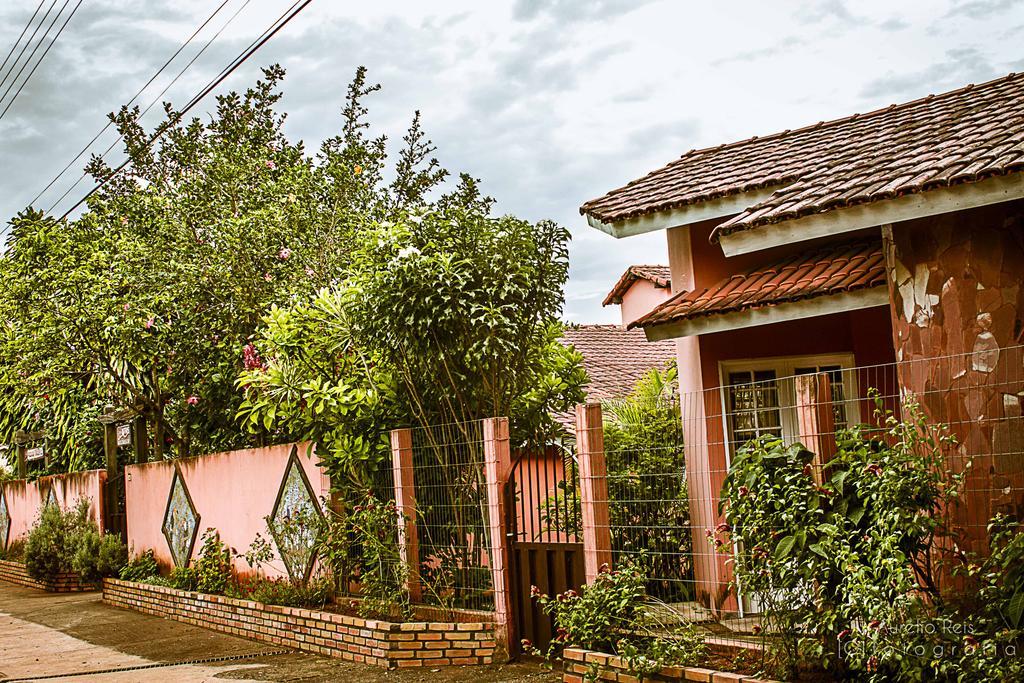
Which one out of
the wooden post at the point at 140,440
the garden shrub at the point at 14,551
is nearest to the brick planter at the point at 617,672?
the wooden post at the point at 140,440

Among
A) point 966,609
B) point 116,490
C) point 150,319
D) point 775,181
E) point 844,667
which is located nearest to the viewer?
point 966,609

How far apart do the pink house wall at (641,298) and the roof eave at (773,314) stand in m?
14.0

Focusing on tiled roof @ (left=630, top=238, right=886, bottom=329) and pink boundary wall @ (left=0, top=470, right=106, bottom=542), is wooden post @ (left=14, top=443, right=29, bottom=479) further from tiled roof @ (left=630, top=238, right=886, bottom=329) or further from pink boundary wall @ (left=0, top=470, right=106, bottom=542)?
tiled roof @ (left=630, top=238, right=886, bottom=329)

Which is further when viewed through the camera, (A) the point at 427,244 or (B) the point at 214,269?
(B) the point at 214,269

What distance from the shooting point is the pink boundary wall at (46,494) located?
1852cm

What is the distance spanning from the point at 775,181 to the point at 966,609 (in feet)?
15.8

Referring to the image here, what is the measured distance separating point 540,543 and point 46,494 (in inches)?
632

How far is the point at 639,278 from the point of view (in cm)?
2455

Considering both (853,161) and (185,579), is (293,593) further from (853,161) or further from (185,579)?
(853,161)

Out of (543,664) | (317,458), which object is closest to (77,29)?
(317,458)

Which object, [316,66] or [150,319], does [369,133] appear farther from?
[150,319]

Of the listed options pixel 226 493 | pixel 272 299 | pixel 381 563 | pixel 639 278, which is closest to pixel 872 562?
pixel 381 563

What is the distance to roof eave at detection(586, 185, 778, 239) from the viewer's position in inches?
382

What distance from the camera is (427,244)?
966 centimetres
